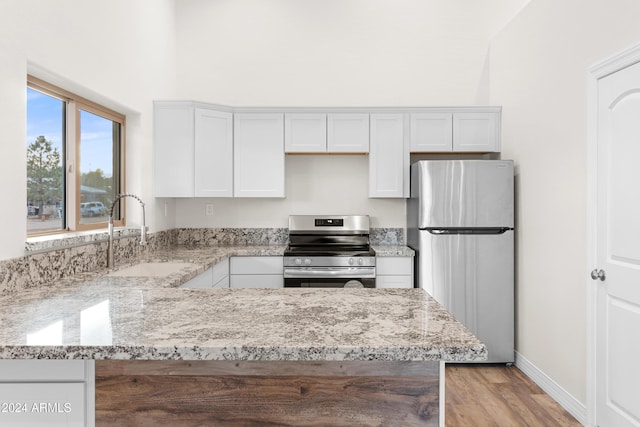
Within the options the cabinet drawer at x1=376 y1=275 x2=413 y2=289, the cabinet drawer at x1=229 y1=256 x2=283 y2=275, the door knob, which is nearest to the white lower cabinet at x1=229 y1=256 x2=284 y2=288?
the cabinet drawer at x1=229 y1=256 x2=283 y2=275

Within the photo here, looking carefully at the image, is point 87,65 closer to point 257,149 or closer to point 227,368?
point 257,149

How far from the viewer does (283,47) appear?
428cm

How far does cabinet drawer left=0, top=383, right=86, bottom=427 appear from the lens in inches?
46.2

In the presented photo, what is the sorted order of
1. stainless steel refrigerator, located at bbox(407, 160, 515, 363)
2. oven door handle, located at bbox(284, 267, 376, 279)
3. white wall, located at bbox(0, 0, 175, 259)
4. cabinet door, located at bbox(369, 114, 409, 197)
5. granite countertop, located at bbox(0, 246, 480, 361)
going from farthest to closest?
1. cabinet door, located at bbox(369, 114, 409, 197)
2. oven door handle, located at bbox(284, 267, 376, 279)
3. stainless steel refrigerator, located at bbox(407, 160, 515, 363)
4. white wall, located at bbox(0, 0, 175, 259)
5. granite countertop, located at bbox(0, 246, 480, 361)

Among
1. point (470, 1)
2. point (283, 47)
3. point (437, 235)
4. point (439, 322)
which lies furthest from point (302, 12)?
point (439, 322)

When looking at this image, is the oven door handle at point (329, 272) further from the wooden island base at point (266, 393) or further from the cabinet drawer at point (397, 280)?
the wooden island base at point (266, 393)

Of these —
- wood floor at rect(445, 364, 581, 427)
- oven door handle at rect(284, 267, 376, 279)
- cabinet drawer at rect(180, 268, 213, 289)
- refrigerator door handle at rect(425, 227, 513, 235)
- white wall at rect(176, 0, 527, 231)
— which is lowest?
wood floor at rect(445, 364, 581, 427)

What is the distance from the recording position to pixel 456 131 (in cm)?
387

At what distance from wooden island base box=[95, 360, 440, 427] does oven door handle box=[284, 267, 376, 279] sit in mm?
2436

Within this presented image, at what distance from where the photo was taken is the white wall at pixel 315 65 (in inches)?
167

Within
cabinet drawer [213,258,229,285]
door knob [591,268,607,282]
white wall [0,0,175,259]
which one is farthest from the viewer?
cabinet drawer [213,258,229,285]

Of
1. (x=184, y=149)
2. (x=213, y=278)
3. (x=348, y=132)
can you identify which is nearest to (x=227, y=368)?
(x=213, y=278)

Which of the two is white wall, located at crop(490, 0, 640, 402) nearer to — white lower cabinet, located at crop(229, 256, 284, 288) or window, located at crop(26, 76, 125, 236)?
white lower cabinet, located at crop(229, 256, 284, 288)

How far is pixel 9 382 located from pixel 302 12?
4.02 m
